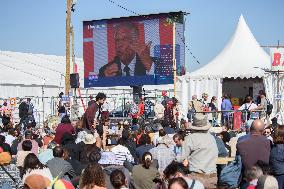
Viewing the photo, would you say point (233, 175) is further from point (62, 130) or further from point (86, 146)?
point (62, 130)

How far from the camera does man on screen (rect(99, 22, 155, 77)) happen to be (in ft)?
102

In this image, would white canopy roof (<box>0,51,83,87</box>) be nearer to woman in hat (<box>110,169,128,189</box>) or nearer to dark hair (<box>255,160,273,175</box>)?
woman in hat (<box>110,169,128,189</box>)

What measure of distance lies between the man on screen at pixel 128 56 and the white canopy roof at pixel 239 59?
5249mm

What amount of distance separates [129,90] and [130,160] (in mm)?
26252

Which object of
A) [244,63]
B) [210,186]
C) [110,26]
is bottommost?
[210,186]

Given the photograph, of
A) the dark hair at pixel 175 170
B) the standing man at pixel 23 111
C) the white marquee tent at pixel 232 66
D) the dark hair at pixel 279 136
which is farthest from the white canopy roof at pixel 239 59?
the dark hair at pixel 175 170

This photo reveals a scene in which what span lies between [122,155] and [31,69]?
30496 millimetres

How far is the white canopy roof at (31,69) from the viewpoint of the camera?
3438 cm

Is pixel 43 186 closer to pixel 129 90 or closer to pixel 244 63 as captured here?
pixel 244 63

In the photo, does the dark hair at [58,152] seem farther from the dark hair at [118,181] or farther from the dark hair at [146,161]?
the dark hair at [118,181]

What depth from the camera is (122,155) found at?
9781mm

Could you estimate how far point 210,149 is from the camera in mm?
8195

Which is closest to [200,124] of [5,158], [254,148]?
[254,148]

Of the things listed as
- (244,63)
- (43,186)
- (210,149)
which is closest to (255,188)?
(210,149)
